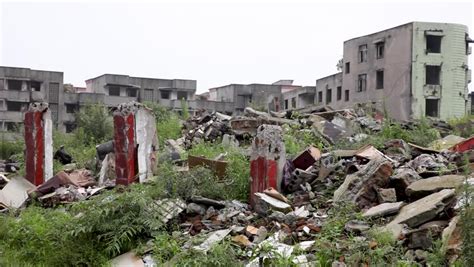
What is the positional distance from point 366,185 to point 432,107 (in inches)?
964

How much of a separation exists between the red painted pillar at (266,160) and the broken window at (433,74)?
2387 cm

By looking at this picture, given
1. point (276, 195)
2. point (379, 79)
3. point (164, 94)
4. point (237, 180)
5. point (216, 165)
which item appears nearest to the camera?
point (276, 195)

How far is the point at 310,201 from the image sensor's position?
23.0ft

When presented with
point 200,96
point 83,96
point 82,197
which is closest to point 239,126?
point 82,197

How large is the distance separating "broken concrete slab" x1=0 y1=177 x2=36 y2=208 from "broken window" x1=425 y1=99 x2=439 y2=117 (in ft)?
77.7

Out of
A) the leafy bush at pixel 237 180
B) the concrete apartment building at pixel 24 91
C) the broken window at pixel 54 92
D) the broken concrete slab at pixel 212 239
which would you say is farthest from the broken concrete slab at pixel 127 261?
the broken window at pixel 54 92

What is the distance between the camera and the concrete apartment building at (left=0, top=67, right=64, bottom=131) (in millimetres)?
33469

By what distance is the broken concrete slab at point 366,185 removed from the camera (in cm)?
644

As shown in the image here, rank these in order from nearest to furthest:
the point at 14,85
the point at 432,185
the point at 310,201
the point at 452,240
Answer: the point at 452,240 → the point at 432,185 → the point at 310,201 → the point at 14,85

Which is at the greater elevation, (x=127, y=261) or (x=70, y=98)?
(x=70, y=98)

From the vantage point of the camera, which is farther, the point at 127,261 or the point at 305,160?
the point at 305,160

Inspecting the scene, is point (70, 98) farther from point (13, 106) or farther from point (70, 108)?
point (13, 106)

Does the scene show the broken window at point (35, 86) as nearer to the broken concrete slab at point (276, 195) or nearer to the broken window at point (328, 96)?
the broken window at point (328, 96)

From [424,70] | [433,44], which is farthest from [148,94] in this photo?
[433,44]
